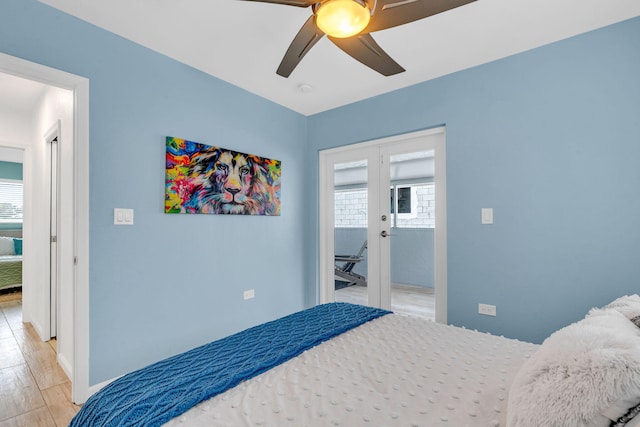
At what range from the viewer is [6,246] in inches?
213

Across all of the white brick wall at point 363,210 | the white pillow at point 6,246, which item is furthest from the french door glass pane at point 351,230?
the white pillow at point 6,246

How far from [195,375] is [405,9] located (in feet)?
5.63

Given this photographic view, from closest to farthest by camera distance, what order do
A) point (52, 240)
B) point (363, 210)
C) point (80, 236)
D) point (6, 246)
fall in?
1. point (80, 236)
2. point (52, 240)
3. point (363, 210)
4. point (6, 246)

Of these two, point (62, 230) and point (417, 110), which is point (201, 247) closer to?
point (62, 230)

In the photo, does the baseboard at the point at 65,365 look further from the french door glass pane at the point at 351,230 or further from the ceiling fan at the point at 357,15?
the ceiling fan at the point at 357,15

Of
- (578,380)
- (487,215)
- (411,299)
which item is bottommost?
(411,299)

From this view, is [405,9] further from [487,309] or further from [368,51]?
[487,309]

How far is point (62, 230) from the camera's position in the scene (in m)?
2.61

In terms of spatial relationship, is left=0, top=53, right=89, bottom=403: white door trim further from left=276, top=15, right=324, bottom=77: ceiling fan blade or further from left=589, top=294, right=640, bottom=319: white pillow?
left=589, top=294, right=640, bottom=319: white pillow

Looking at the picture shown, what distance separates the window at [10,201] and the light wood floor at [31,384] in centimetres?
A: 403

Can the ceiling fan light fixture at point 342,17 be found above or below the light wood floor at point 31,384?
above

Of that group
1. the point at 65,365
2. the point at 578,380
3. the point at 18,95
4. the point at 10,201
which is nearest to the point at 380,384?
the point at 578,380

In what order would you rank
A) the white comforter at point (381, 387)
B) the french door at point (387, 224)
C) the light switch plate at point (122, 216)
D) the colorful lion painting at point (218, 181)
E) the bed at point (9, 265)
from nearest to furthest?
the white comforter at point (381, 387) < the light switch plate at point (122, 216) < the colorful lion painting at point (218, 181) < the french door at point (387, 224) < the bed at point (9, 265)

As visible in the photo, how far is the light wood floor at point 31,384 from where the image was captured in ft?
6.20
